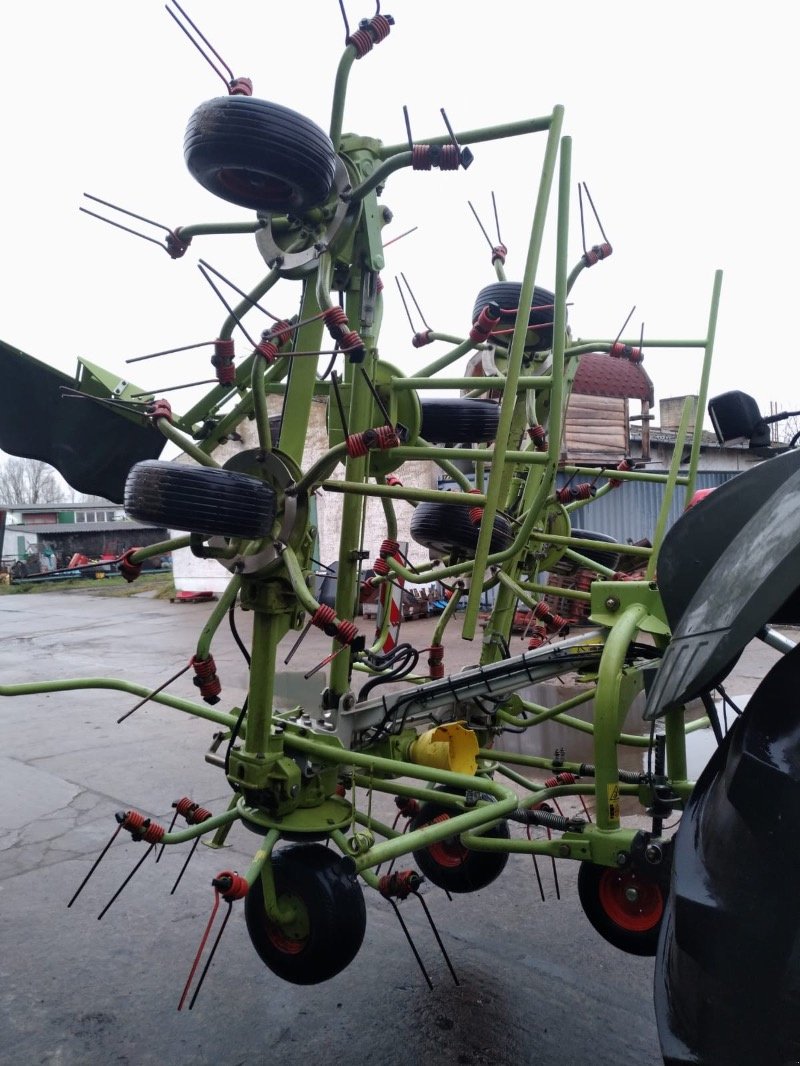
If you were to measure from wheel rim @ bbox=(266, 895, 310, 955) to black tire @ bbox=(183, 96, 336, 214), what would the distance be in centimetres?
209

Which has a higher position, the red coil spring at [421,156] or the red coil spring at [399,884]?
the red coil spring at [421,156]

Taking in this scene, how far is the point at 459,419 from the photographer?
11.2ft

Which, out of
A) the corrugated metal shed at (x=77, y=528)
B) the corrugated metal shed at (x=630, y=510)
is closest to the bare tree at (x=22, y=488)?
the corrugated metal shed at (x=77, y=528)

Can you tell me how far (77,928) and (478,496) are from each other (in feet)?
7.74

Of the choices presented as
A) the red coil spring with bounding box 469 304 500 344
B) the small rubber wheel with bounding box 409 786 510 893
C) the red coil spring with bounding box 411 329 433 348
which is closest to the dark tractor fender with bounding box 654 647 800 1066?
the red coil spring with bounding box 469 304 500 344

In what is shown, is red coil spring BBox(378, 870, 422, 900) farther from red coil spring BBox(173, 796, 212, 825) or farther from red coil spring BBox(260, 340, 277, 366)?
red coil spring BBox(260, 340, 277, 366)

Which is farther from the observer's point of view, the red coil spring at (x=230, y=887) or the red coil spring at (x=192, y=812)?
the red coil spring at (x=192, y=812)

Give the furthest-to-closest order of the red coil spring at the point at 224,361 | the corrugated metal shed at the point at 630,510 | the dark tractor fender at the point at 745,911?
the corrugated metal shed at the point at 630,510, the red coil spring at the point at 224,361, the dark tractor fender at the point at 745,911

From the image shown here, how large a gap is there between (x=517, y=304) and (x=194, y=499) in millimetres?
1862

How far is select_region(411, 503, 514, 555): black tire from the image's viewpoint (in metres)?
3.49

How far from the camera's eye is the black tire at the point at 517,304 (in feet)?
12.2

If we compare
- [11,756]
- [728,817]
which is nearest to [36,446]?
[728,817]

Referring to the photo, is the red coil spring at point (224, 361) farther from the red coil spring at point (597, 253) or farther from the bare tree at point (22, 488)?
the bare tree at point (22, 488)

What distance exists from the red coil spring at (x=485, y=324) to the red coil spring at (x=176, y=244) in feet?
3.32
